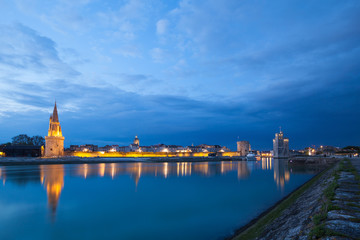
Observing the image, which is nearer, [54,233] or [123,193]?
[54,233]

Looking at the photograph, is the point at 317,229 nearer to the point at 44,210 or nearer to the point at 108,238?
the point at 108,238

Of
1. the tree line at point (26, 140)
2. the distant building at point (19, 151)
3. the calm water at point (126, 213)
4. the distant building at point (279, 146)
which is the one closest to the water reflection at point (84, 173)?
the calm water at point (126, 213)

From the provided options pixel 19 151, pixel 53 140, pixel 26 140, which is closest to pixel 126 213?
pixel 53 140

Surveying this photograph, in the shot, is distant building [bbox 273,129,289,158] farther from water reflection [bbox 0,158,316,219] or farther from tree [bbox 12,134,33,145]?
tree [bbox 12,134,33,145]

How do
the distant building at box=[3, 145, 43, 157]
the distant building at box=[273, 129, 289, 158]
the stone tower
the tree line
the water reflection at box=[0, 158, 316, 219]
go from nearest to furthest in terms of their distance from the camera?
the water reflection at box=[0, 158, 316, 219], the stone tower, the distant building at box=[3, 145, 43, 157], the tree line, the distant building at box=[273, 129, 289, 158]

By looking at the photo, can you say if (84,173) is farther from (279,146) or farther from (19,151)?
(279,146)

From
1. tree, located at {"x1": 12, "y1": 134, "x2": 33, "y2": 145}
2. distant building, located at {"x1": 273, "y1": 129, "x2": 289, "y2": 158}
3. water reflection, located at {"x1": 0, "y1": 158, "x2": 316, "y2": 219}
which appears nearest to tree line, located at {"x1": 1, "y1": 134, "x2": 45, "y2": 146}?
tree, located at {"x1": 12, "y1": 134, "x2": 33, "y2": 145}

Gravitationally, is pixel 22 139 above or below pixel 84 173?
above

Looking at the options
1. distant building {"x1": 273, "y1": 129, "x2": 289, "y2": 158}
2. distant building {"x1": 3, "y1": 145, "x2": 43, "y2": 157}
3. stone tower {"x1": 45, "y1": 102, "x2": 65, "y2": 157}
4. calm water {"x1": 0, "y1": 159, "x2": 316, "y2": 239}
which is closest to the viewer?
calm water {"x1": 0, "y1": 159, "x2": 316, "y2": 239}

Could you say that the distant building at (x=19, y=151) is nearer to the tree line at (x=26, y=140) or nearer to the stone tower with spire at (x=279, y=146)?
the tree line at (x=26, y=140)

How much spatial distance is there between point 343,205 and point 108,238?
412 inches

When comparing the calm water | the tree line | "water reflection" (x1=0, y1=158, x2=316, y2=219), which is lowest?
"water reflection" (x1=0, y1=158, x2=316, y2=219)

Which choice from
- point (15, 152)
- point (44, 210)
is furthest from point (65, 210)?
point (15, 152)

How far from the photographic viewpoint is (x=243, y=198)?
2039 centimetres
